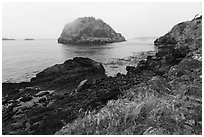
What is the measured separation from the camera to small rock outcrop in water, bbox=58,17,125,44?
462 ft

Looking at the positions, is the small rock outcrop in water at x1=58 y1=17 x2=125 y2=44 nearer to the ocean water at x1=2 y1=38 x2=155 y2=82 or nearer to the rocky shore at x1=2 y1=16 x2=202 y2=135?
the ocean water at x1=2 y1=38 x2=155 y2=82

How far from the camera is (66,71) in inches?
812

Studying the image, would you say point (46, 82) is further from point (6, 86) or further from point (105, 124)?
point (105, 124)

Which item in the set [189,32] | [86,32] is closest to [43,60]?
[189,32]

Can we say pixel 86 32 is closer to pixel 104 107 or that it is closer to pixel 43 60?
pixel 43 60

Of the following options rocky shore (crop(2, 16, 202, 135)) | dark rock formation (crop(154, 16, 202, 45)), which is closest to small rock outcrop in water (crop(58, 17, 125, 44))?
dark rock formation (crop(154, 16, 202, 45))

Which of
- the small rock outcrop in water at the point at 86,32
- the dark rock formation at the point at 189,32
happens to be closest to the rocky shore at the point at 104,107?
the dark rock formation at the point at 189,32

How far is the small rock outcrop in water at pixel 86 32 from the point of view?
5546 inches

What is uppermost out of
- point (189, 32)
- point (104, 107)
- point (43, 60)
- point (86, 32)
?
point (86, 32)

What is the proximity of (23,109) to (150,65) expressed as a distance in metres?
15.9

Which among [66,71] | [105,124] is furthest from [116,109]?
[66,71]

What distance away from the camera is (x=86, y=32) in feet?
502

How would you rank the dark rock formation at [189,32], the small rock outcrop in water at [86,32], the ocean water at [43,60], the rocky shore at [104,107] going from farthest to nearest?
the small rock outcrop in water at [86,32] < the dark rock formation at [189,32] < the ocean water at [43,60] < the rocky shore at [104,107]

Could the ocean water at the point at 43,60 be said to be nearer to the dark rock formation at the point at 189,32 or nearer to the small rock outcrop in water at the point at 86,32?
the dark rock formation at the point at 189,32
